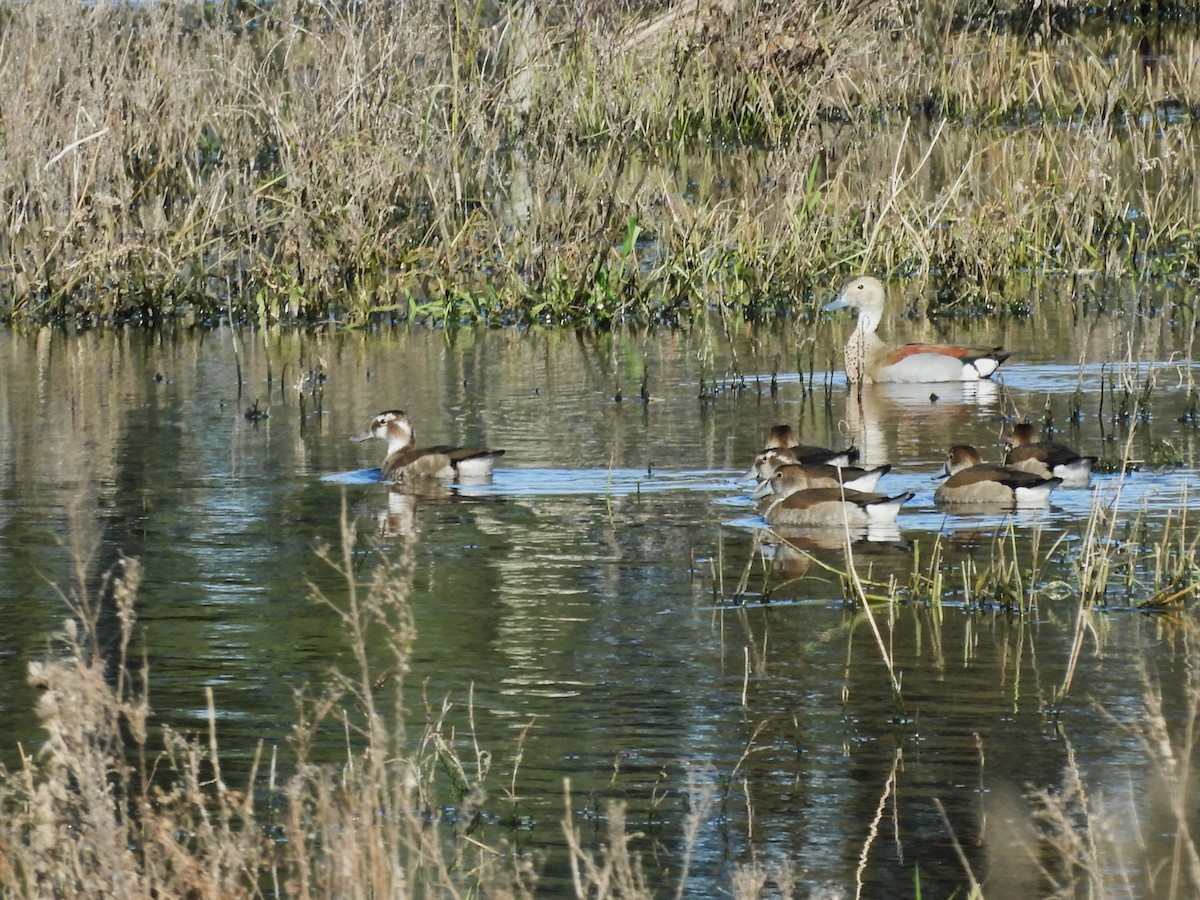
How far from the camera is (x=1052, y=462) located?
1102cm

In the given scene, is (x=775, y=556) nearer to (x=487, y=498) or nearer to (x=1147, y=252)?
(x=487, y=498)

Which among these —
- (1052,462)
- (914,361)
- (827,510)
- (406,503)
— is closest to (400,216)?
(914,361)

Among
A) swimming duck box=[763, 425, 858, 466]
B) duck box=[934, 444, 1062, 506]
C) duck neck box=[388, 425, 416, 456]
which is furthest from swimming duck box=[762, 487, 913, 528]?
duck neck box=[388, 425, 416, 456]

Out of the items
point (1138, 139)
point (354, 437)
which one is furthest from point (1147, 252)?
point (354, 437)

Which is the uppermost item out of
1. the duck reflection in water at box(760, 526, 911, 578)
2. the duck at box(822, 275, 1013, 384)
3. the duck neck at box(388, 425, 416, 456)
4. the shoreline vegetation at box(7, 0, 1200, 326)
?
the shoreline vegetation at box(7, 0, 1200, 326)

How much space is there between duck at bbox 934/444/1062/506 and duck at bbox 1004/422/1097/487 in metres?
0.24

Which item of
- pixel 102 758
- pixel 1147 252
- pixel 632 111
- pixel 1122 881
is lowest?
pixel 1122 881

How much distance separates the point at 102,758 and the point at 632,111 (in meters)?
18.9

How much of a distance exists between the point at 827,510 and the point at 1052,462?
1.24 meters

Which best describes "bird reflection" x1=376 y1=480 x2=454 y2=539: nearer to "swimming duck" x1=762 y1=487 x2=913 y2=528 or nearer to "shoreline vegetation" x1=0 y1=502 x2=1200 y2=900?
"shoreline vegetation" x1=0 y1=502 x2=1200 y2=900

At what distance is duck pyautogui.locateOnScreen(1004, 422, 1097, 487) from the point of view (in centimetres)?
1103

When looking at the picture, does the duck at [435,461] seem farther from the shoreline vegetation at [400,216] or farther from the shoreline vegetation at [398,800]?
the shoreline vegetation at [400,216]

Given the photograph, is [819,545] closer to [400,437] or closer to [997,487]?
[997,487]

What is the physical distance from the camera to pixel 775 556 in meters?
9.95
